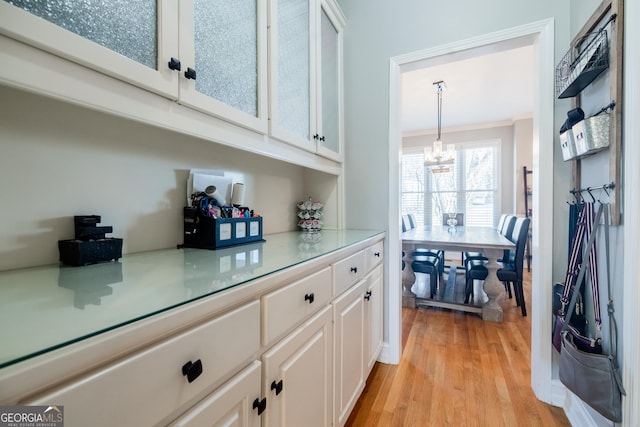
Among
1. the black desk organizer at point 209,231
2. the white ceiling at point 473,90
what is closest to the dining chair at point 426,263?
the white ceiling at point 473,90

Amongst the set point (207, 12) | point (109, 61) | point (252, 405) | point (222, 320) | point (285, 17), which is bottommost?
point (252, 405)

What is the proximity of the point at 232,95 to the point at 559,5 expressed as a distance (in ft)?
6.17

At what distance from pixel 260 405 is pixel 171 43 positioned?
1.07 metres

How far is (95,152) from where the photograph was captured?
91 centimetres

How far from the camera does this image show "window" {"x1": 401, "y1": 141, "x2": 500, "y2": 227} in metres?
5.21

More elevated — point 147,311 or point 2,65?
point 2,65

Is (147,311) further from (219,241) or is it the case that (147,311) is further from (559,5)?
(559,5)

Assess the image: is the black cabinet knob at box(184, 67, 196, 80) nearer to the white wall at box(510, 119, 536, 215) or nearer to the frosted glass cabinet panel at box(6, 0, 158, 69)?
the frosted glass cabinet panel at box(6, 0, 158, 69)

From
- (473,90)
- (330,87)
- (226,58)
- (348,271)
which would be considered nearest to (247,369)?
(348,271)

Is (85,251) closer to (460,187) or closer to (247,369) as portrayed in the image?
(247,369)

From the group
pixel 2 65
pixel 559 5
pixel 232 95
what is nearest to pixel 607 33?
pixel 559 5

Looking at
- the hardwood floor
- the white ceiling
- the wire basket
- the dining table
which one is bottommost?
the hardwood floor

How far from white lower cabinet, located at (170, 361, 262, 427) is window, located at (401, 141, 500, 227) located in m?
5.12

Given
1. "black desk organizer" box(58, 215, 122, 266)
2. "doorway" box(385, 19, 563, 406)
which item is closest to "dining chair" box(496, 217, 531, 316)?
"doorway" box(385, 19, 563, 406)
